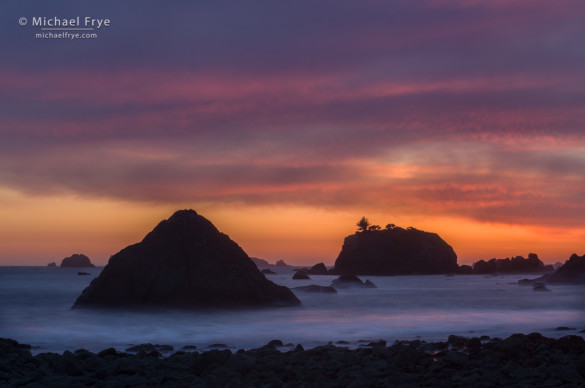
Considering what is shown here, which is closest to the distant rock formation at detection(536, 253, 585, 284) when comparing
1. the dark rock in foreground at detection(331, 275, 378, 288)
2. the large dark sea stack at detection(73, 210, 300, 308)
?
the dark rock in foreground at detection(331, 275, 378, 288)

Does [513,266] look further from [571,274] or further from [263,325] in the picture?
[263,325]

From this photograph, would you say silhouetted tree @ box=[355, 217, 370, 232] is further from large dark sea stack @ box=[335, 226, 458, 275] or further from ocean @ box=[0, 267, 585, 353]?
ocean @ box=[0, 267, 585, 353]

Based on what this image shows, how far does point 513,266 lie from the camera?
145000mm

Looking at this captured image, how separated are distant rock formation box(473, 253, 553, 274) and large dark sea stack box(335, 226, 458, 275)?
7.20 metres

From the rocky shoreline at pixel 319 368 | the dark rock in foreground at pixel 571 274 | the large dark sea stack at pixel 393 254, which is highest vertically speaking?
the large dark sea stack at pixel 393 254

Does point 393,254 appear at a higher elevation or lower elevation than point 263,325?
higher

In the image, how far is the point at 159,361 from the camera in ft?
49.7

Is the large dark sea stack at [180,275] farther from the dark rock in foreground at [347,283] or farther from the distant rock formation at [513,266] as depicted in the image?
the distant rock formation at [513,266]

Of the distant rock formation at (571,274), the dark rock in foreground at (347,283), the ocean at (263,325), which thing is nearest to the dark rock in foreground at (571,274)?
the distant rock formation at (571,274)

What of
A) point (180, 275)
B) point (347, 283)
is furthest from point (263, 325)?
point (347, 283)

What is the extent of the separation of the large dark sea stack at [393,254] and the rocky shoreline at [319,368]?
12044 centimetres

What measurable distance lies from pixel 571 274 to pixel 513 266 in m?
76.8

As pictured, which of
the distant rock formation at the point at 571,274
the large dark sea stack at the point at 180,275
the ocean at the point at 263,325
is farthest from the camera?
the distant rock formation at the point at 571,274

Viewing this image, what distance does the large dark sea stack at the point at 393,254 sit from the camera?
13638cm
